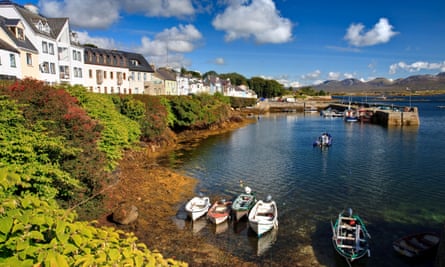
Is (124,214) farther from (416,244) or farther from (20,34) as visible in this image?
(20,34)

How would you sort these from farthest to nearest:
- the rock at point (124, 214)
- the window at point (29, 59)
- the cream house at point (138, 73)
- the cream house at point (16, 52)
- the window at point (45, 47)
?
1. the cream house at point (138, 73)
2. the window at point (45, 47)
3. the window at point (29, 59)
4. the cream house at point (16, 52)
5. the rock at point (124, 214)

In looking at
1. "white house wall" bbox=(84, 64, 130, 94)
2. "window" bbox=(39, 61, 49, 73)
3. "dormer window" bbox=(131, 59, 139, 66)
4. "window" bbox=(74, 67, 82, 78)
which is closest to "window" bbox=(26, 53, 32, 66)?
"window" bbox=(39, 61, 49, 73)

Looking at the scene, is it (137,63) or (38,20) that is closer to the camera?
(38,20)

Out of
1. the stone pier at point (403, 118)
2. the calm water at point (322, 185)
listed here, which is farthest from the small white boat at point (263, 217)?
the stone pier at point (403, 118)

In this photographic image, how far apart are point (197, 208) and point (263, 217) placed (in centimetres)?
536

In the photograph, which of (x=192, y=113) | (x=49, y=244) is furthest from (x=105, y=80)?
(x=49, y=244)

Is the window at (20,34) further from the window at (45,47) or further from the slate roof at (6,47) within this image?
the window at (45,47)

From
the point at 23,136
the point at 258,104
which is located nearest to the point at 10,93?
the point at 23,136

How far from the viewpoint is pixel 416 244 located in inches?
736

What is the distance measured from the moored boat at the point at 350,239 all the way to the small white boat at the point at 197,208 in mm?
9687

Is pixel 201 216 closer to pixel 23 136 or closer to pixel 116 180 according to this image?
pixel 116 180

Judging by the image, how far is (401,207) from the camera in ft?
85.3

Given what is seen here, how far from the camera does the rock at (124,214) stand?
71.5 feet

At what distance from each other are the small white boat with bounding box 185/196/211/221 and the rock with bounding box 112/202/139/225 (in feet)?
13.1
